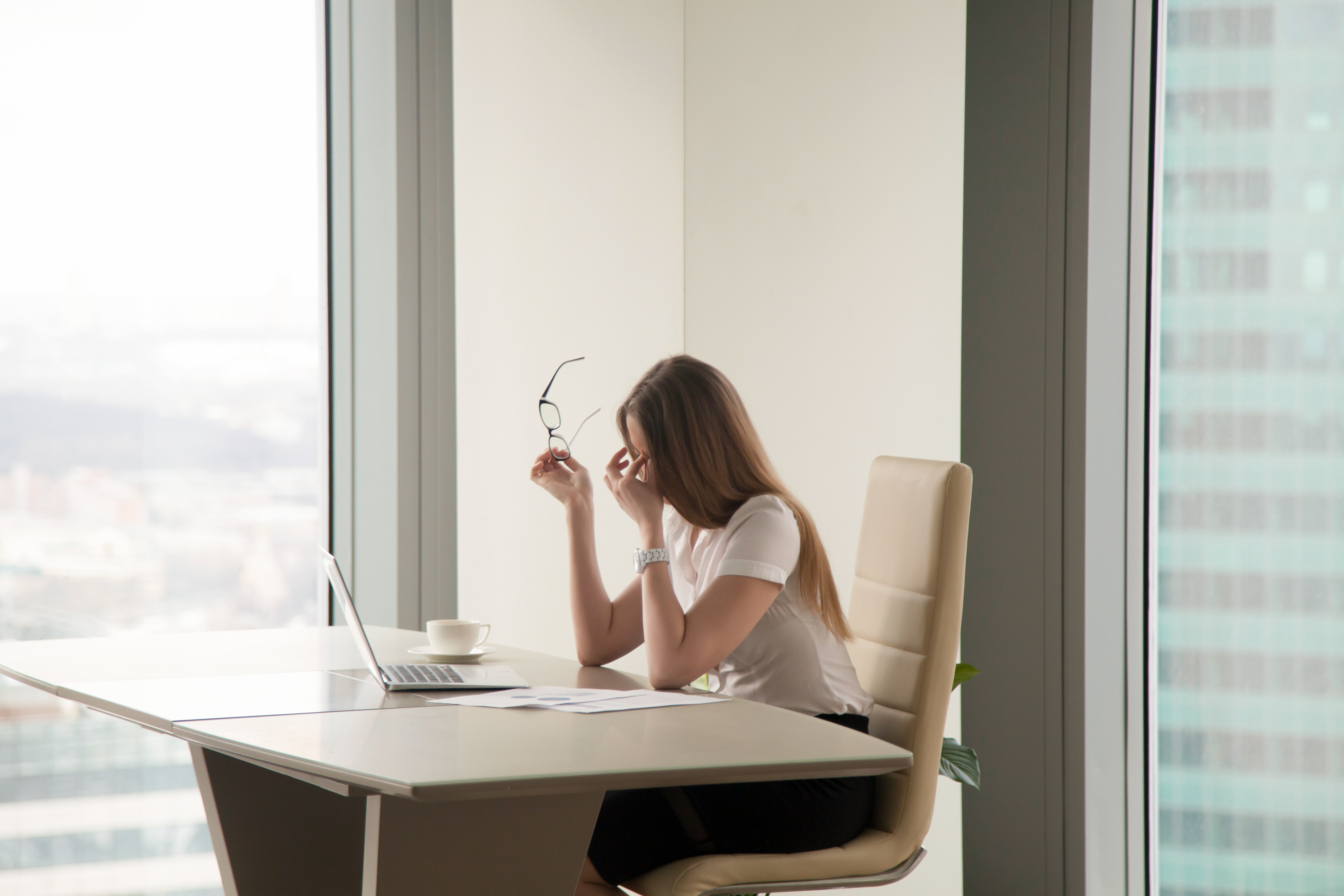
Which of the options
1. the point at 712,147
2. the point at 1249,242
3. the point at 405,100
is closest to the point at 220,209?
the point at 405,100

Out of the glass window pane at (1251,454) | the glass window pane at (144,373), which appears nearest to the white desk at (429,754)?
the glass window pane at (144,373)

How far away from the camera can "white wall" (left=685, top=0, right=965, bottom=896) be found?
2.80 meters

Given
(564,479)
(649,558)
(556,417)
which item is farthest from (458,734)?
(556,417)

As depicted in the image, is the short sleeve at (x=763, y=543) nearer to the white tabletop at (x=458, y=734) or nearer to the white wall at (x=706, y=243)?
the white tabletop at (x=458, y=734)

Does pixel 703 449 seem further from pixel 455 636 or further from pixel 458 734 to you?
pixel 458 734

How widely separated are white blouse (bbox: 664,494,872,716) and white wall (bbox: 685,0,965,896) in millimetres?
1082

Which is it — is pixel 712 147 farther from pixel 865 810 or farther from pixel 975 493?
pixel 865 810

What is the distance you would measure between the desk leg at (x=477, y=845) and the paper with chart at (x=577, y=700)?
18 centimetres

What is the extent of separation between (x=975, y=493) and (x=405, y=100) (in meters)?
1.68

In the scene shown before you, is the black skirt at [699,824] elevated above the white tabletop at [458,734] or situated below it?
below

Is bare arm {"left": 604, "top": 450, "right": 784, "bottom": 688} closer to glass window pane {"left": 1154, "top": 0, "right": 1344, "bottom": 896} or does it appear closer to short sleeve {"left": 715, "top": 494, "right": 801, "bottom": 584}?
short sleeve {"left": 715, "top": 494, "right": 801, "bottom": 584}

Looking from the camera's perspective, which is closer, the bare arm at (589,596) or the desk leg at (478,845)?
the desk leg at (478,845)

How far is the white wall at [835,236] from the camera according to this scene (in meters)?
2.80

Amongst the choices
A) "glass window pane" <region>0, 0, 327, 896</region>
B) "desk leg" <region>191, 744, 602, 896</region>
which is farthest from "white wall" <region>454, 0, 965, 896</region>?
"desk leg" <region>191, 744, 602, 896</region>
